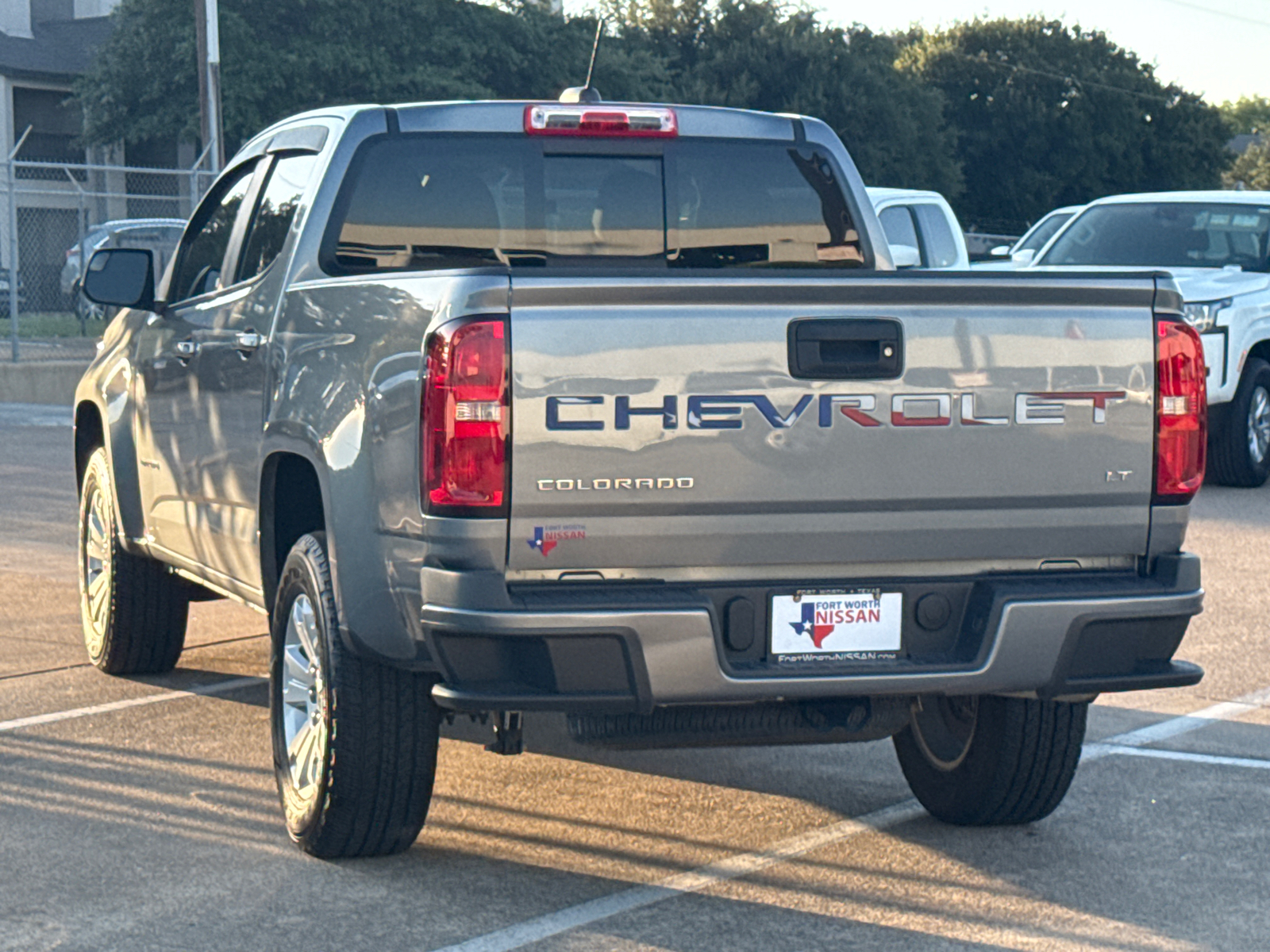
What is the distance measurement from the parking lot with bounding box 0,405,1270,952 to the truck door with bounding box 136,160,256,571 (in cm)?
72

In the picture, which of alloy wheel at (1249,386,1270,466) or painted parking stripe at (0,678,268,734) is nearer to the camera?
painted parking stripe at (0,678,268,734)

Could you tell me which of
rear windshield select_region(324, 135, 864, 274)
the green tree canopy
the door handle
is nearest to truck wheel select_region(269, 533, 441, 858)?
the door handle

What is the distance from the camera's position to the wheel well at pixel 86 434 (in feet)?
24.7

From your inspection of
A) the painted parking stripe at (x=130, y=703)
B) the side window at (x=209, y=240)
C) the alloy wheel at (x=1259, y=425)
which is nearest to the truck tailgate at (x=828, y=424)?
the side window at (x=209, y=240)

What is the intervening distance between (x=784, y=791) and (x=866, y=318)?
6.15ft

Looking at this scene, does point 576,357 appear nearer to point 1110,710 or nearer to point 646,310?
point 646,310

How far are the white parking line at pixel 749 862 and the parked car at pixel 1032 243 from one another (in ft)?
28.6

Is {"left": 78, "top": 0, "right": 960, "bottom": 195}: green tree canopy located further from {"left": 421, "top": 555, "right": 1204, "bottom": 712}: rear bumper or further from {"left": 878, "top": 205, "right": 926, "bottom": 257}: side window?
{"left": 421, "top": 555, "right": 1204, "bottom": 712}: rear bumper

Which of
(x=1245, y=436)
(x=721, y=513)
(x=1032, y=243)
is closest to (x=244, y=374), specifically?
(x=721, y=513)

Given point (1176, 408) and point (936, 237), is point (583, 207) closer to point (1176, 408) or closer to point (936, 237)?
point (1176, 408)

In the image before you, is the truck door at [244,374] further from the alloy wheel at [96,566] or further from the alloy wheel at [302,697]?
the alloy wheel at [96,566]

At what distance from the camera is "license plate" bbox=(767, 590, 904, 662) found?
14.5 ft

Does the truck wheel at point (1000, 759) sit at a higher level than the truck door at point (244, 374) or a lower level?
lower

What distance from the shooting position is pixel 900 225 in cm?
1580
